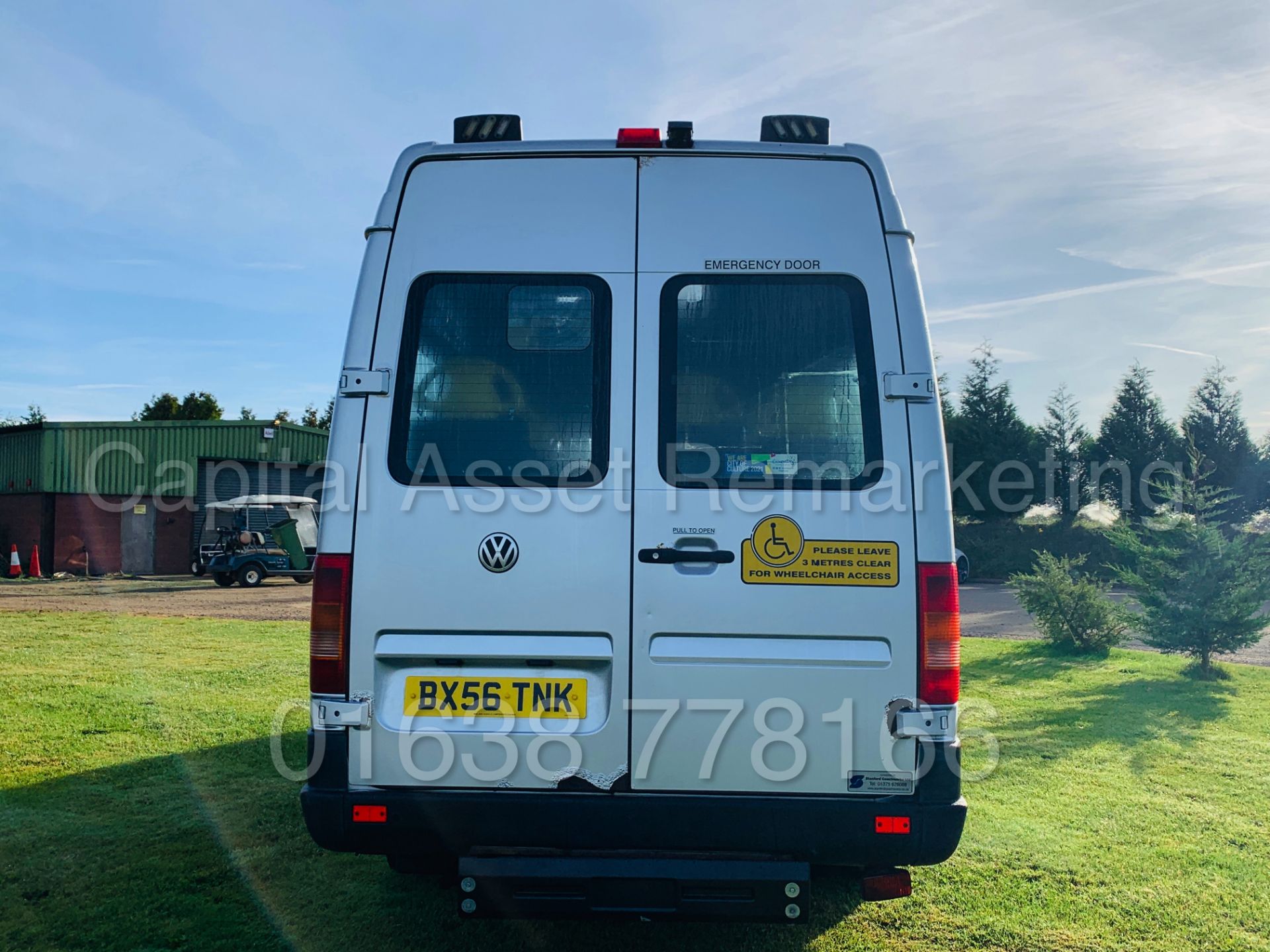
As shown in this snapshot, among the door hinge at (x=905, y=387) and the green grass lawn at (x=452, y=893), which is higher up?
the door hinge at (x=905, y=387)

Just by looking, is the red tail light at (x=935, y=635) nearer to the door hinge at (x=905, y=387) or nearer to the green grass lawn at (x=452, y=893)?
the door hinge at (x=905, y=387)

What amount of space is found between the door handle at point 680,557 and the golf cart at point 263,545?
21.4 metres

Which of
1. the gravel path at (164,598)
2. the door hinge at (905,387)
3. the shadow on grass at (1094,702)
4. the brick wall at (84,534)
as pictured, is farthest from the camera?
the brick wall at (84,534)

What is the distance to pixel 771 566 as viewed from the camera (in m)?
3.25

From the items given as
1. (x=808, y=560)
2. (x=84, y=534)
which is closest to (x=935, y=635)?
(x=808, y=560)

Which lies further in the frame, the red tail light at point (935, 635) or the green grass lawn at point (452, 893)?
the green grass lawn at point (452, 893)

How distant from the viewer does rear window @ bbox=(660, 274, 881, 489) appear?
3.34 meters

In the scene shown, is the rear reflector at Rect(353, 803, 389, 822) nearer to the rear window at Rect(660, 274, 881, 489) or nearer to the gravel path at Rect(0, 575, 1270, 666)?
the rear window at Rect(660, 274, 881, 489)

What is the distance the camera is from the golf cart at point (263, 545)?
977 inches

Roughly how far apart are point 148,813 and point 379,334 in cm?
370

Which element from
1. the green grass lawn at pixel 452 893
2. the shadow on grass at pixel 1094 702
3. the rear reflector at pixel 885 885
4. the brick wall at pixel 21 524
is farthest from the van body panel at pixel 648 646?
the brick wall at pixel 21 524

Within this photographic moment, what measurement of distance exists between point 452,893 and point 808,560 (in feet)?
8.13

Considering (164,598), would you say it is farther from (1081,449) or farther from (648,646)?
(1081,449)

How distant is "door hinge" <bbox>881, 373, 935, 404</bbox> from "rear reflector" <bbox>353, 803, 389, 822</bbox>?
213 centimetres
